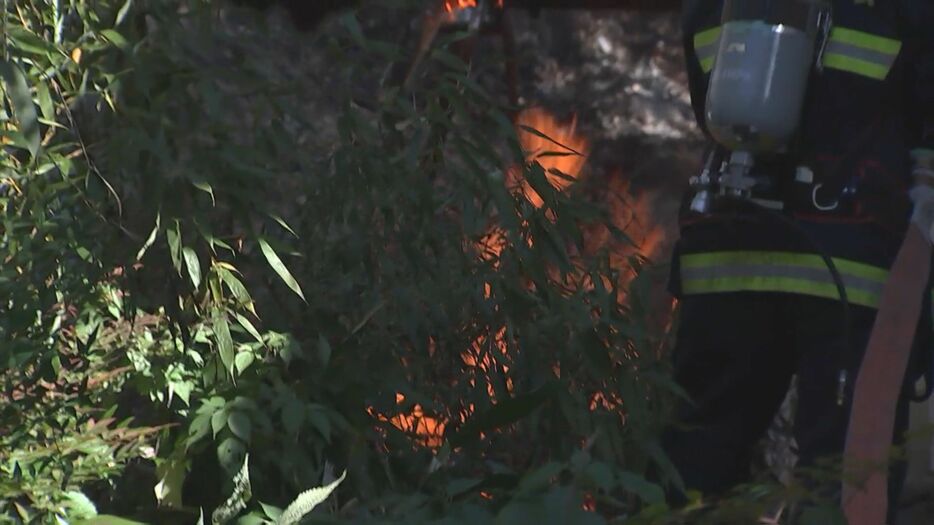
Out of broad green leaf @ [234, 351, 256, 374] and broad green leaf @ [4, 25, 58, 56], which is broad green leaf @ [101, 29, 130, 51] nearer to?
broad green leaf @ [4, 25, 58, 56]

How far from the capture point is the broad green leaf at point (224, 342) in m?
2.31

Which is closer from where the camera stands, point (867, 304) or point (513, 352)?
point (513, 352)

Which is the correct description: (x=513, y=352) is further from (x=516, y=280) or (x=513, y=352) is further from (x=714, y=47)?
(x=714, y=47)

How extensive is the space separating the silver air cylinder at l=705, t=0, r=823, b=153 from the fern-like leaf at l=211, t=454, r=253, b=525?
110 cm

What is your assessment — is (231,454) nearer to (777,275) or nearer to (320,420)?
(320,420)

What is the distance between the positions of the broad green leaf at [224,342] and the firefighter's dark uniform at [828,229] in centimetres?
95

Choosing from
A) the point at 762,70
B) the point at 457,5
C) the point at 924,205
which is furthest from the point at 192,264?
the point at 457,5

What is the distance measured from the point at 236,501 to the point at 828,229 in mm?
1242

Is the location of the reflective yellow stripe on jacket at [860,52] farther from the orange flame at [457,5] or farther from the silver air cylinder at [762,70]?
the orange flame at [457,5]

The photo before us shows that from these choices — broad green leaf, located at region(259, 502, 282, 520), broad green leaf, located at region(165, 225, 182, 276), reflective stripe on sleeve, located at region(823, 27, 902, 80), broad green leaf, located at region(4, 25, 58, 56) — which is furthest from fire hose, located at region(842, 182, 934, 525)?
broad green leaf, located at region(4, 25, 58, 56)

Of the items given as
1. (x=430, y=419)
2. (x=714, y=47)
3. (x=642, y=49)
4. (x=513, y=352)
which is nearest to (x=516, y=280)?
(x=513, y=352)

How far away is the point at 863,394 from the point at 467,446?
2.49 feet

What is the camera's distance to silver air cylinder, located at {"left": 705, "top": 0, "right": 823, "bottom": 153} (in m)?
2.79

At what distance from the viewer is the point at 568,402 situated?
2.55m
